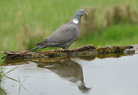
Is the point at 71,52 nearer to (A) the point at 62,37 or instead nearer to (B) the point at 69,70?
(B) the point at 69,70

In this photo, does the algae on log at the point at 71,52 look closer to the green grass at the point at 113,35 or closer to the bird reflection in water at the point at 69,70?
the bird reflection in water at the point at 69,70

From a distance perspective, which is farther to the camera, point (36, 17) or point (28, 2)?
point (28, 2)

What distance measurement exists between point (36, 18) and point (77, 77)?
8029mm

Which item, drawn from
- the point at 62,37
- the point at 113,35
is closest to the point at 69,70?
the point at 62,37

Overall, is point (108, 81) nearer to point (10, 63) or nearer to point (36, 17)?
point (10, 63)

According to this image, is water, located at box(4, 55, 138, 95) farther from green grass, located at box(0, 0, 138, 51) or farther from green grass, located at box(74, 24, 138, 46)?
green grass, located at box(74, 24, 138, 46)

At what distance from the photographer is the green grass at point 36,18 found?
358 inches

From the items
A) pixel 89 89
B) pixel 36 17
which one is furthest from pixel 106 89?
pixel 36 17

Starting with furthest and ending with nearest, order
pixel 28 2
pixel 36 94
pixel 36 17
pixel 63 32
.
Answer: pixel 28 2 → pixel 36 17 → pixel 63 32 → pixel 36 94

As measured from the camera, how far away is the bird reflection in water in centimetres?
426

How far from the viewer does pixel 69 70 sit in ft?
15.6

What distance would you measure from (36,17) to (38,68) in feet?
25.2

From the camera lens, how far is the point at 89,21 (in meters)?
10.6

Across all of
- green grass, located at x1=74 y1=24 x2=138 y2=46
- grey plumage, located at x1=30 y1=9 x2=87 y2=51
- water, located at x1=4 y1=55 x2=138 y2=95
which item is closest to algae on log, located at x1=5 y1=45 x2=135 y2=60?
water, located at x1=4 y1=55 x2=138 y2=95
